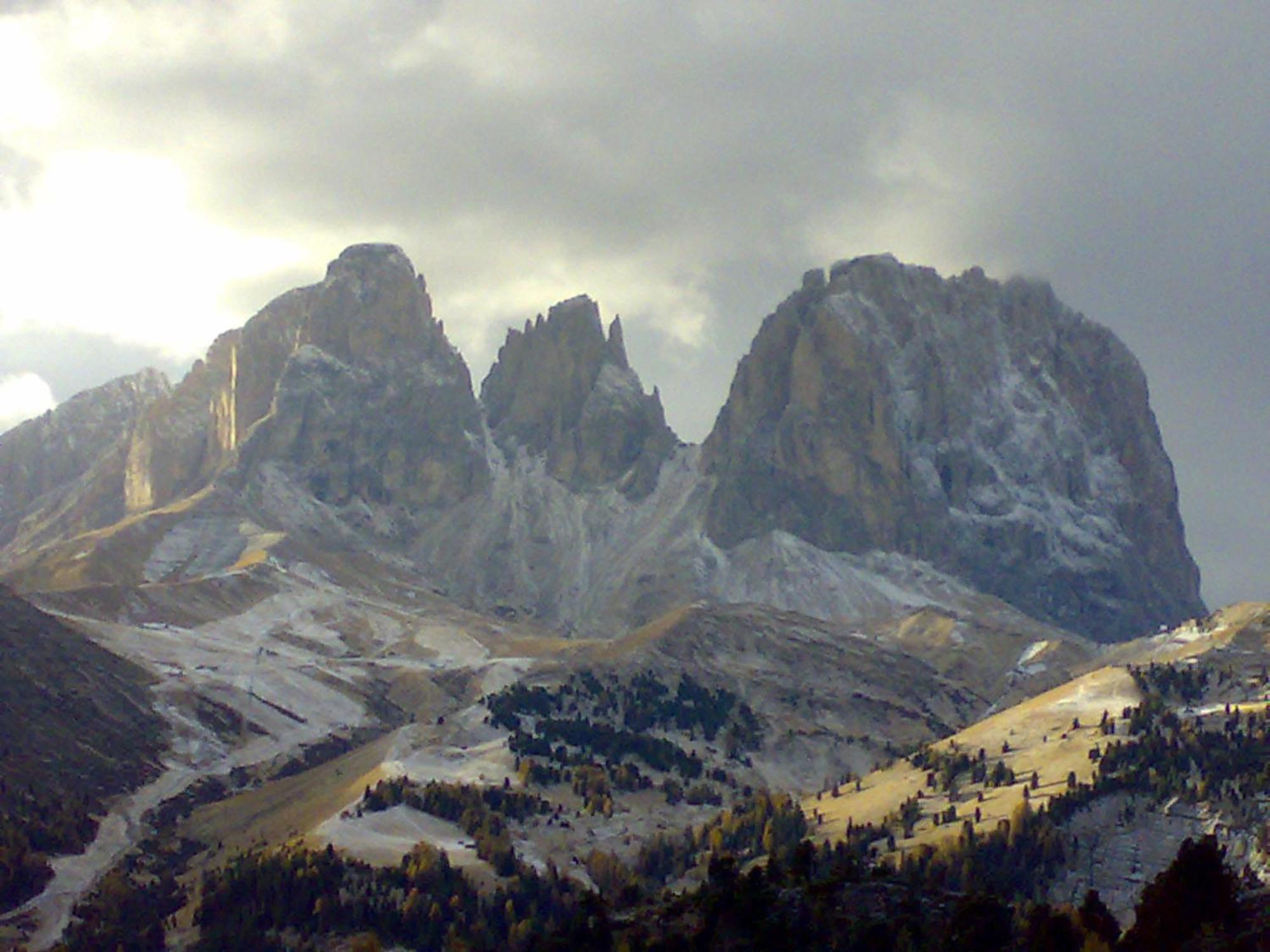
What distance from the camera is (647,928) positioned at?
99812 millimetres

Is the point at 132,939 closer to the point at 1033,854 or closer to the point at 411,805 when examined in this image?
the point at 411,805

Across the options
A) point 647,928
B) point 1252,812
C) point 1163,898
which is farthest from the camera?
point 1252,812

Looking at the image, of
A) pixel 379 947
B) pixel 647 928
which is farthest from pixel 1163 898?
pixel 379 947

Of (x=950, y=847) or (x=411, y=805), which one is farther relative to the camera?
(x=411, y=805)

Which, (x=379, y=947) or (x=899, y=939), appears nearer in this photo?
(x=899, y=939)

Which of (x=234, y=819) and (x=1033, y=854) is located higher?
(x=234, y=819)

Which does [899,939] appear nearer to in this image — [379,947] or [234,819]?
[379,947]

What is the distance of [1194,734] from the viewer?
195 m

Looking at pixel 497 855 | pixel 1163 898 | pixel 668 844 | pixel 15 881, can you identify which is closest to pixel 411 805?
pixel 497 855

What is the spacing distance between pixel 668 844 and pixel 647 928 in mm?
94814

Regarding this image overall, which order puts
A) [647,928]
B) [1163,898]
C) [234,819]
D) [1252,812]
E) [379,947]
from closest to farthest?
[1163,898], [647,928], [379,947], [1252,812], [234,819]

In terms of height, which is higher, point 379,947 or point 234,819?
point 234,819

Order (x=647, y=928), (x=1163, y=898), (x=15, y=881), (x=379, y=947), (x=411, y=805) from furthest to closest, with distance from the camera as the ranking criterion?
(x=411, y=805), (x=15, y=881), (x=379, y=947), (x=647, y=928), (x=1163, y=898)

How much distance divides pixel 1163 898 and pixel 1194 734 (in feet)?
405
